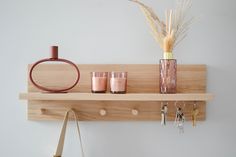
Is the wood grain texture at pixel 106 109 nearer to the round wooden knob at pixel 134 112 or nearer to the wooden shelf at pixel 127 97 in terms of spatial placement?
the round wooden knob at pixel 134 112

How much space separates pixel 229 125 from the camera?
0.91m

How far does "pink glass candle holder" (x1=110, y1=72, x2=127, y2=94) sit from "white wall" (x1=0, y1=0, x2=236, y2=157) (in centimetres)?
9

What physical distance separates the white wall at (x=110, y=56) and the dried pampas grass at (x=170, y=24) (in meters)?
0.03

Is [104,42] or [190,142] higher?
[104,42]

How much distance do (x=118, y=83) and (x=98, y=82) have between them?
0.20 feet

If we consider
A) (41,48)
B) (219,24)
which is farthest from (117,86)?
(219,24)

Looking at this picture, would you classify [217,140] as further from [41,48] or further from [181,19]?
[41,48]

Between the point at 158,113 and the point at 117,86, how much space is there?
0.18m

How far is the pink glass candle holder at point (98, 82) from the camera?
2.70 feet

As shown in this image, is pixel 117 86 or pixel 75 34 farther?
pixel 75 34

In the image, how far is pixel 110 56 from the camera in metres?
0.91

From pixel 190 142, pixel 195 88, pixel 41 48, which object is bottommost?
pixel 190 142

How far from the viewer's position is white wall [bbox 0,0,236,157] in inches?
35.6

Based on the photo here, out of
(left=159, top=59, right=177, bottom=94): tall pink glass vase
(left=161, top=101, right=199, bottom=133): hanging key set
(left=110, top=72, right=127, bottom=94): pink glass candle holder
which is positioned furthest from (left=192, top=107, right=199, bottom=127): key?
(left=110, top=72, right=127, bottom=94): pink glass candle holder
